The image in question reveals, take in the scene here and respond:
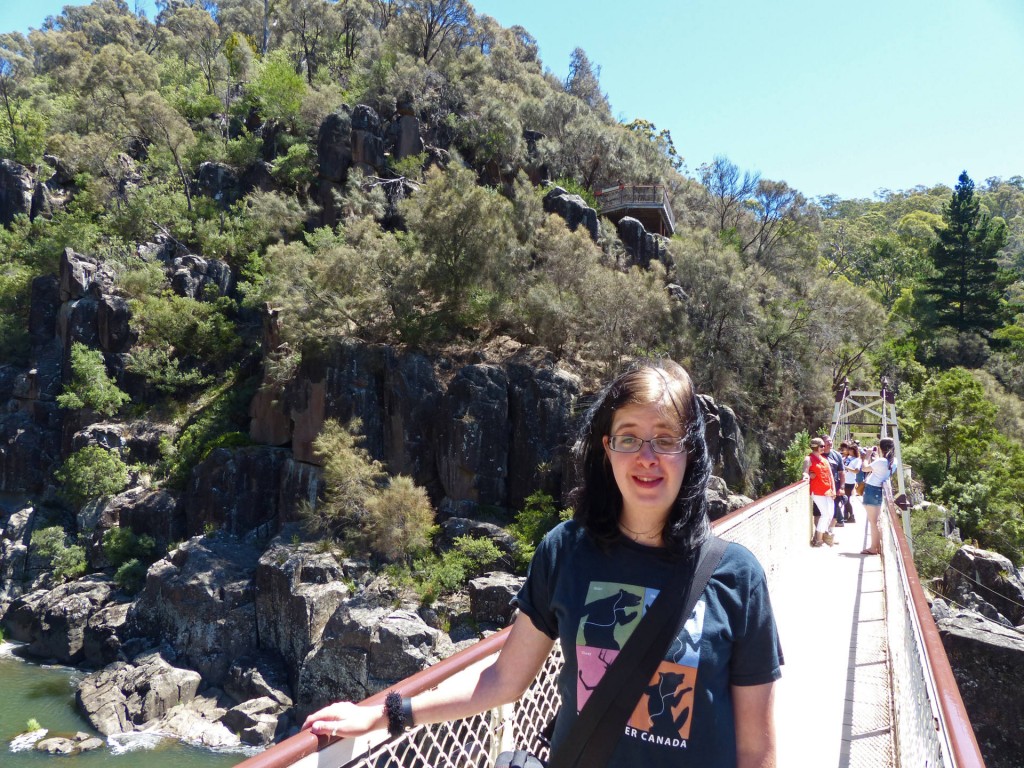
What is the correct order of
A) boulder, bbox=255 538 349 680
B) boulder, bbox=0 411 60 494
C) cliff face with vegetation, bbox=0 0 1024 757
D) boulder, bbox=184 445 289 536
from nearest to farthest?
boulder, bbox=255 538 349 680
cliff face with vegetation, bbox=0 0 1024 757
boulder, bbox=184 445 289 536
boulder, bbox=0 411 60 494

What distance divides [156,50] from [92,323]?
4759 centimetres

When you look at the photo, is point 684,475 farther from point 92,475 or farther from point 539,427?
point 92,475

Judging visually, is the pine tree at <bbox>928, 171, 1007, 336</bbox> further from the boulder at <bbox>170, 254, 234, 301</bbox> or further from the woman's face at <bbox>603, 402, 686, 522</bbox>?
the woman's face at <bbox>603, 402, 686, 522</bbox>

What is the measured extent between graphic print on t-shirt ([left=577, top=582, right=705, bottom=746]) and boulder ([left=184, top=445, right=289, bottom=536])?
77.6ft

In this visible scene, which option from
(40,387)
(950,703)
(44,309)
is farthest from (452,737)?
(44,309)

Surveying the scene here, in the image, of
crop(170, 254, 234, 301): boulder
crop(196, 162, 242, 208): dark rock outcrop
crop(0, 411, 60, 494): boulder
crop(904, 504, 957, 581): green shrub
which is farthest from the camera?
crop(196, 162, 242, 208): dark rock outcrop

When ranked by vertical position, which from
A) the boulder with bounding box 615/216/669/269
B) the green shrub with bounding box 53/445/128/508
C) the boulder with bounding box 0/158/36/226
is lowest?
the green shrub with bounding box 53/445/128/508

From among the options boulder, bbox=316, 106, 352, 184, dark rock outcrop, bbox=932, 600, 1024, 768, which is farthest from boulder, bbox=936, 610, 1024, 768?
boulder, bbox=316, 106, 352, 184

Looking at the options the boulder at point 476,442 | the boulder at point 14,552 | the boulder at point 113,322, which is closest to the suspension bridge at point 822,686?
the boulder at point 476,442

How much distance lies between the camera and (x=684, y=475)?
6.11 feet

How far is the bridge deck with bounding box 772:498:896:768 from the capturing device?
13.8 feet

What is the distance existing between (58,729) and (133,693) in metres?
1.77

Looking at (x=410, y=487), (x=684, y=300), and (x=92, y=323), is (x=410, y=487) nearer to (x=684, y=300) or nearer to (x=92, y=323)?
(x=684, y=300)

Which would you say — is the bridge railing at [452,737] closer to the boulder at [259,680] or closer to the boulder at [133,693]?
the boulder at [259,680]
